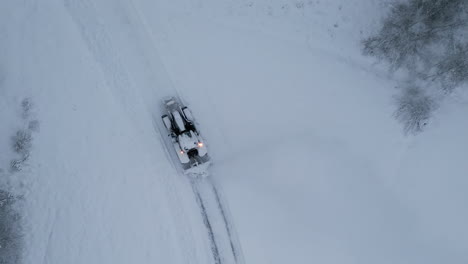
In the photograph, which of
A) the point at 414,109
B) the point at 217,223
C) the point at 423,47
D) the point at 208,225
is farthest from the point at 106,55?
the point at 423,47

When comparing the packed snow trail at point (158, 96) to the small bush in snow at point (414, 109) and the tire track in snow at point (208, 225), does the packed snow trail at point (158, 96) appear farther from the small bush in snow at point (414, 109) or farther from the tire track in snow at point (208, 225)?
the small bush in snow at point (414, 109)

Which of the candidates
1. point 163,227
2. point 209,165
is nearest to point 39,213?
point 163,227

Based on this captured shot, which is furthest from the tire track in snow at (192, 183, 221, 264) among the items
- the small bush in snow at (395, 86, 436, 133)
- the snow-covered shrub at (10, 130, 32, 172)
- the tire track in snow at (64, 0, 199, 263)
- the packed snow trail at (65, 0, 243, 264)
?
the small bush in snow at (395, 86, 436, 133)

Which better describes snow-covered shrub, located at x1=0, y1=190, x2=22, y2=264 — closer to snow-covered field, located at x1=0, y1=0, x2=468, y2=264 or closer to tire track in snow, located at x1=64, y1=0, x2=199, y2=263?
snow-covered field, located at x1=0, y1=0, x2=468, y2=264

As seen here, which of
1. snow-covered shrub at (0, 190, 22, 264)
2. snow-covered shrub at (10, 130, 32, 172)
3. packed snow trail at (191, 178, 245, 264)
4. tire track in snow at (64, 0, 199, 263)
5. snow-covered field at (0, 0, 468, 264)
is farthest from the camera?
tire track in snow at (64, 0, 199, 263)

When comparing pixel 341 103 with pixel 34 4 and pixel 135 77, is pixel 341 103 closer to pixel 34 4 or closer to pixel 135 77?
pixel 135 77

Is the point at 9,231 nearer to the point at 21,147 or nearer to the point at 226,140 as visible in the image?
the point at 21,147
